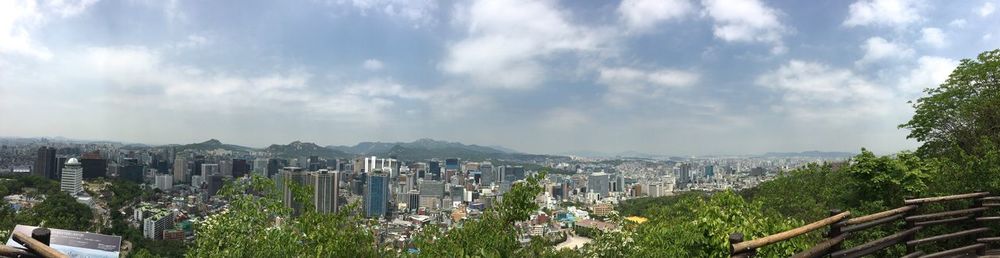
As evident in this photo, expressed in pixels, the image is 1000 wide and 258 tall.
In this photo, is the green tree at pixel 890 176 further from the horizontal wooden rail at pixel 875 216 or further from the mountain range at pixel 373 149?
the mountain range at pixel 373 149

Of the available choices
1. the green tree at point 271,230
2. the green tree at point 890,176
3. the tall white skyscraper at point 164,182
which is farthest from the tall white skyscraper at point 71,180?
the green tree at point 890,176

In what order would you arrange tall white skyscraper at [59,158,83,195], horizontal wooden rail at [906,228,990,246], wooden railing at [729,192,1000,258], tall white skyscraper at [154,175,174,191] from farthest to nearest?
tall white skyscraper at [154,175,174,191], tall white skyscraper at [59,158,83,195], horizontal wooden rail at [906,228,990,246], wooden railing at [729,192,1000,258]

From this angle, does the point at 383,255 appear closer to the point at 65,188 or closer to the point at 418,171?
the point at 65,188

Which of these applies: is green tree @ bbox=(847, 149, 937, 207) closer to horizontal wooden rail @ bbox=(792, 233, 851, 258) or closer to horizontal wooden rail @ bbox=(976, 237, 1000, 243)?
horizontal wooden rail @ bbox=(976, 237, 1000, 243)

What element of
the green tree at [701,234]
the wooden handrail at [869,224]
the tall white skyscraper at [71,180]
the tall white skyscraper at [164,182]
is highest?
the wooden handrail at [869,224]

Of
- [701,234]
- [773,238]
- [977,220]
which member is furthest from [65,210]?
[977,220]

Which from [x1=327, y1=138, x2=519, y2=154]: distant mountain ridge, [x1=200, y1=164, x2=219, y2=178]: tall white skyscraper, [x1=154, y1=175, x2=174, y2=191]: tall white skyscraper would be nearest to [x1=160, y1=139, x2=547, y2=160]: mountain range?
[x1=327, y1=138, x2=519, y2=154]: distant mountain ridge

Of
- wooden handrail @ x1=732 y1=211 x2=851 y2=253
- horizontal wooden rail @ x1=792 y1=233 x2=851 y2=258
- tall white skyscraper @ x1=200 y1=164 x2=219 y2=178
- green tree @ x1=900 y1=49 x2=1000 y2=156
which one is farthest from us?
tall white skyscraper @ x1=200 y1=164 x2=219 y2=178

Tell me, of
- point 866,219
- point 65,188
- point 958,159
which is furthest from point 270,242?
point 65,188
